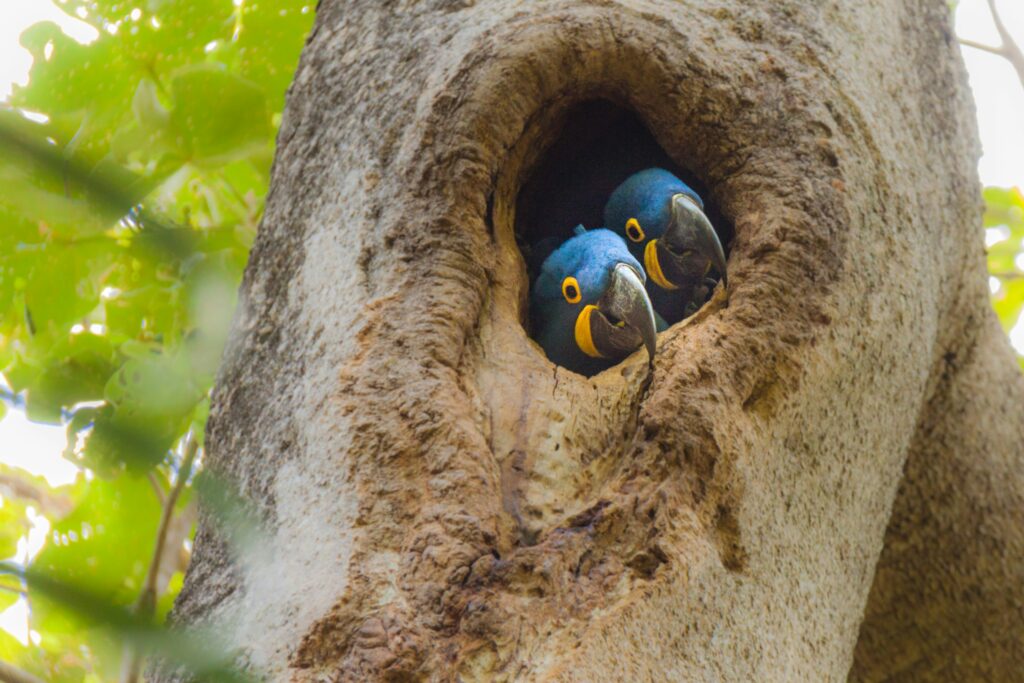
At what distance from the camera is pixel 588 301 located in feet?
8.00

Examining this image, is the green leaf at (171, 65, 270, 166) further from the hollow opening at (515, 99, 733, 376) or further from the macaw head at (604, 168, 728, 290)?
the macaw head at (604, 168, 728, 290)

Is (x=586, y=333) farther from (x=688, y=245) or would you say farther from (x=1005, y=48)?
(x=1005, y=48)

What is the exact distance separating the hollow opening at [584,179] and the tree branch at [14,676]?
1.25 meters

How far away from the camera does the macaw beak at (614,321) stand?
2.27 metres

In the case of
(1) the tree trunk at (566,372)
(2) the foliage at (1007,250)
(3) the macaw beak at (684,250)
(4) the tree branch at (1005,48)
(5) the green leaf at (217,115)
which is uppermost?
(5) the green leaf at (217,115)

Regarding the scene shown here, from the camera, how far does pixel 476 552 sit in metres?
1.44

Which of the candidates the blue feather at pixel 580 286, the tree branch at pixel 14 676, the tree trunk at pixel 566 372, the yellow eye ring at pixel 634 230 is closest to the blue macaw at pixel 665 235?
the yellow eye ring at pixel 634 230

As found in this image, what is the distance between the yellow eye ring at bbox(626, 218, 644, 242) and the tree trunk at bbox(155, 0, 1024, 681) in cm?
48

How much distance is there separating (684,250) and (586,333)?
359mm

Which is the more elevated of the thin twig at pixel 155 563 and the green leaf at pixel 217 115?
the green leaf at pixel 217 115

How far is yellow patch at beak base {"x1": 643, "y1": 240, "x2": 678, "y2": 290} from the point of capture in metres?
2.71

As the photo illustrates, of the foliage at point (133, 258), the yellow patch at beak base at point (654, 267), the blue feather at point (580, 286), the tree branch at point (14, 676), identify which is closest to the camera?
the foliage at point (133, 258)

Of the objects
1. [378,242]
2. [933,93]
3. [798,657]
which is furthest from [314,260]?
[933,93]

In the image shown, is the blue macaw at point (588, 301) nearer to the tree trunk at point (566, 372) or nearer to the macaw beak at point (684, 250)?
the macaw beak at point (684, 250)
